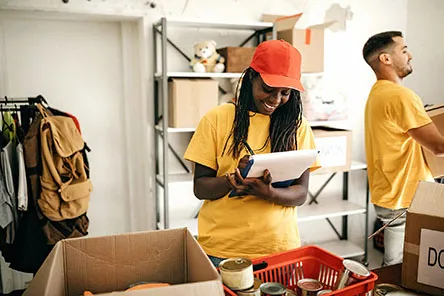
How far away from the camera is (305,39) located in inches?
116

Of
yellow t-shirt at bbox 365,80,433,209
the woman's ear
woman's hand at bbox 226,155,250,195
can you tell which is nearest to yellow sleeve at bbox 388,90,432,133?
yellow t-shirt at bbox 365,80,433,209

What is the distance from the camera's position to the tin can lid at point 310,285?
1012 millimetres

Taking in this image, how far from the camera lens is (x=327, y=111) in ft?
10.1

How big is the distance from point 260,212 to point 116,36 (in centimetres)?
198

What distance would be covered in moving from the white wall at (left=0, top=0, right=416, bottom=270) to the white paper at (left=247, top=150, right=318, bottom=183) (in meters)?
1.67

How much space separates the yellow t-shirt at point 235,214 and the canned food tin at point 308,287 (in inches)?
16.1

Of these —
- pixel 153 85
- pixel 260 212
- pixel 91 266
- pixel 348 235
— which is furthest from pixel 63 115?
pixel 348 235

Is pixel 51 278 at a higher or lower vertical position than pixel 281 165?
lower

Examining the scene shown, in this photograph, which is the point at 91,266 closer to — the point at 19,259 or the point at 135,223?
the point at 19,259

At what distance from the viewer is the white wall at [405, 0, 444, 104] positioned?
3578mm

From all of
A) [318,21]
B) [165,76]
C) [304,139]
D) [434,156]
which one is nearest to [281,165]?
[304,139]

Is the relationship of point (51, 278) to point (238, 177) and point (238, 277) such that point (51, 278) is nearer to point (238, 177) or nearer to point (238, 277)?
point (238, 277)

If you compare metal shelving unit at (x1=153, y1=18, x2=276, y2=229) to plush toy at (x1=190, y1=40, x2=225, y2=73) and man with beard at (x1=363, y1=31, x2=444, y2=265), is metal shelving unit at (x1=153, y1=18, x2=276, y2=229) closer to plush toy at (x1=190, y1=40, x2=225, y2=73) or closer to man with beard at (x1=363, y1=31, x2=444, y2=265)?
plush toy at (x1=190, y1=40, x2=225, y2=73)

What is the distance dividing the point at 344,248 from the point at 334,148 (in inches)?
34.8
